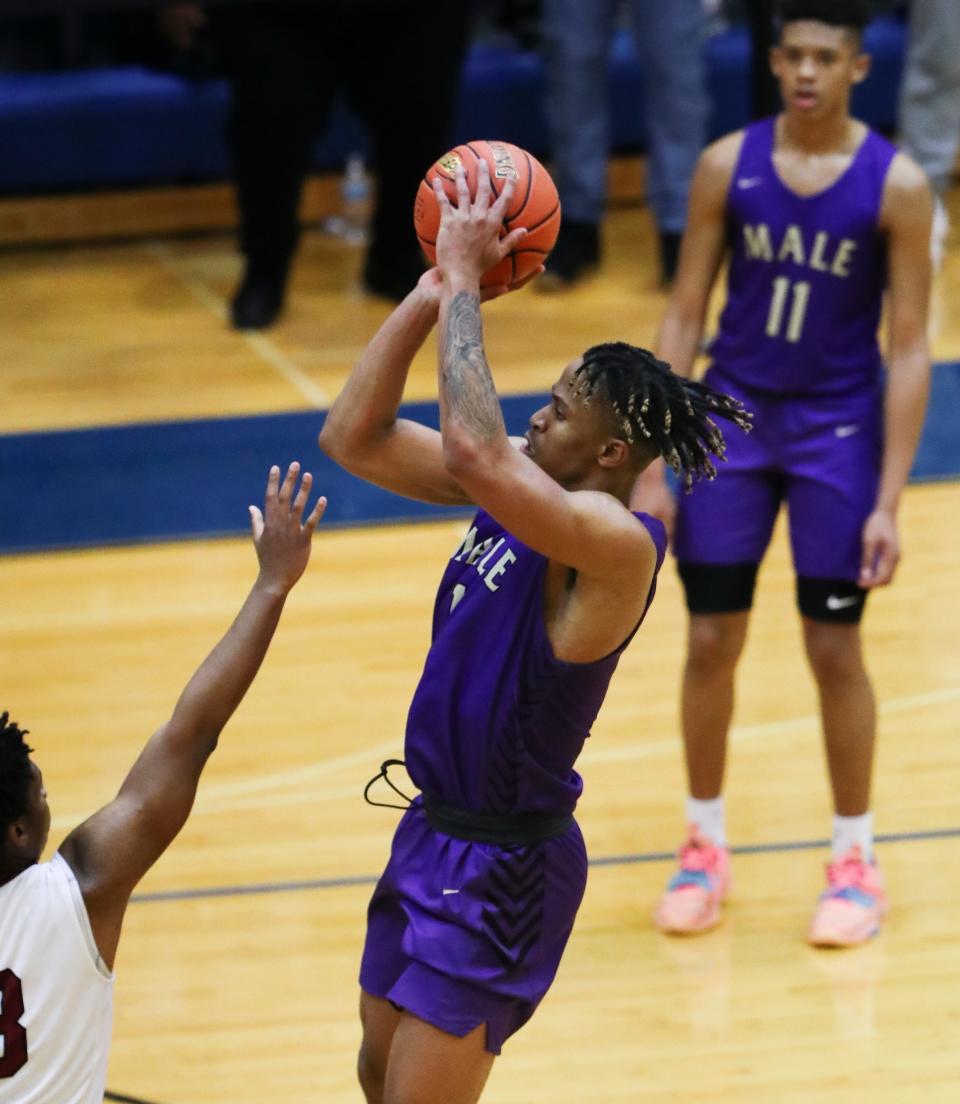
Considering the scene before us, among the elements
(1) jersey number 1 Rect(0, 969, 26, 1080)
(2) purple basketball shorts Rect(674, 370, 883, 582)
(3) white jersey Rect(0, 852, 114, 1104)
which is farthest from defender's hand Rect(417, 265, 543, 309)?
(2) purple basketball shorts Rect(674, 370, 883, 582)

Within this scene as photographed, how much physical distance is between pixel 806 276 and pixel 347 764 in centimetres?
182

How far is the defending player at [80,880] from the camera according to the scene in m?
2.74

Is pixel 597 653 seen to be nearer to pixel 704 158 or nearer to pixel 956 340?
pixel 704 158

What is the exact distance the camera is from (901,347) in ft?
14.3

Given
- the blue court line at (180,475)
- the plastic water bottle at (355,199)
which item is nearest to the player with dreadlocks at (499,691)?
the blue court line at (180,475)

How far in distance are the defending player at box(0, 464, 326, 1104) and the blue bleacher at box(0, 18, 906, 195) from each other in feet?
24.2

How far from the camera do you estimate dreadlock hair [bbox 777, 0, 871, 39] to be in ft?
14.3

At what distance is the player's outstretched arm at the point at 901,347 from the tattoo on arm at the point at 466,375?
1.64 metres

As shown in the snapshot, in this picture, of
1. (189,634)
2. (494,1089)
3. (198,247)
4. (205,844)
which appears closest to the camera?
(494,1089)

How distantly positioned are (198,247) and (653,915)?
6440 millimetres

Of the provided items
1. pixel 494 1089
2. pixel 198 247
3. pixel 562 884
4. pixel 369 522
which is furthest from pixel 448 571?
pixel 198 247

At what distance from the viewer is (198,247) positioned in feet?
33.8

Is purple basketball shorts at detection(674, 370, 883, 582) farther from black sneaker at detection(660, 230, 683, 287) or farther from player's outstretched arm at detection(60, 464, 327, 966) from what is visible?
black sneaker at detection(660, 230, 683, 287)

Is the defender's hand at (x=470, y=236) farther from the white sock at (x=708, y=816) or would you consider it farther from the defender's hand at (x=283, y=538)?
the white sock at (x=708, y=816)
